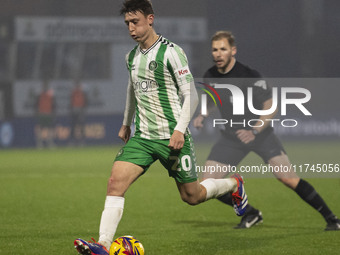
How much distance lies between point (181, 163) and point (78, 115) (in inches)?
738

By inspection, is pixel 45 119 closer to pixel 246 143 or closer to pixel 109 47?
pixel 109 47

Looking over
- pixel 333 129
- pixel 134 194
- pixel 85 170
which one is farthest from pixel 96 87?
pixel 134 194

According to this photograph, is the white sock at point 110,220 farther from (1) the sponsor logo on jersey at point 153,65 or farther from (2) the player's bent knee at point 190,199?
(1) the sponsor logo on jersey at point 153,65

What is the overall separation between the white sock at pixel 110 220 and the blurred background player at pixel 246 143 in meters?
1.92

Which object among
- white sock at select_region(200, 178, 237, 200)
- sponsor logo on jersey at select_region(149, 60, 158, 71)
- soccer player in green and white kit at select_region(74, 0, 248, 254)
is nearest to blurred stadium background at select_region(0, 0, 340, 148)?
white sock at select_region(200, 178, 237, 200)

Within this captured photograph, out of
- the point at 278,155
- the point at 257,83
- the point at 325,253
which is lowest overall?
the point at 325,253

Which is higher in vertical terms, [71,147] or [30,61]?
[30,61]

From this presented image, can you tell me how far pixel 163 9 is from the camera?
26.2 m

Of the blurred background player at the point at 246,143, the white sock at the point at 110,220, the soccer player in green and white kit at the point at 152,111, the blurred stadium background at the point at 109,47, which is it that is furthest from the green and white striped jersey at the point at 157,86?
the blurred stadium background at the point at 109,47

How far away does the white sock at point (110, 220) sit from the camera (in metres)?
5.61

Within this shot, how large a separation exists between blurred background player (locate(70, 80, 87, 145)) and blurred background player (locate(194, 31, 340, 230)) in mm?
16508

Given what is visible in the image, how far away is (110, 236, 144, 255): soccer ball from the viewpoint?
18.3 feet

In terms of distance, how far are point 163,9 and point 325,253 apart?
20.6 meters

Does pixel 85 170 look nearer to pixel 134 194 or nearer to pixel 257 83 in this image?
pixel 134 194
